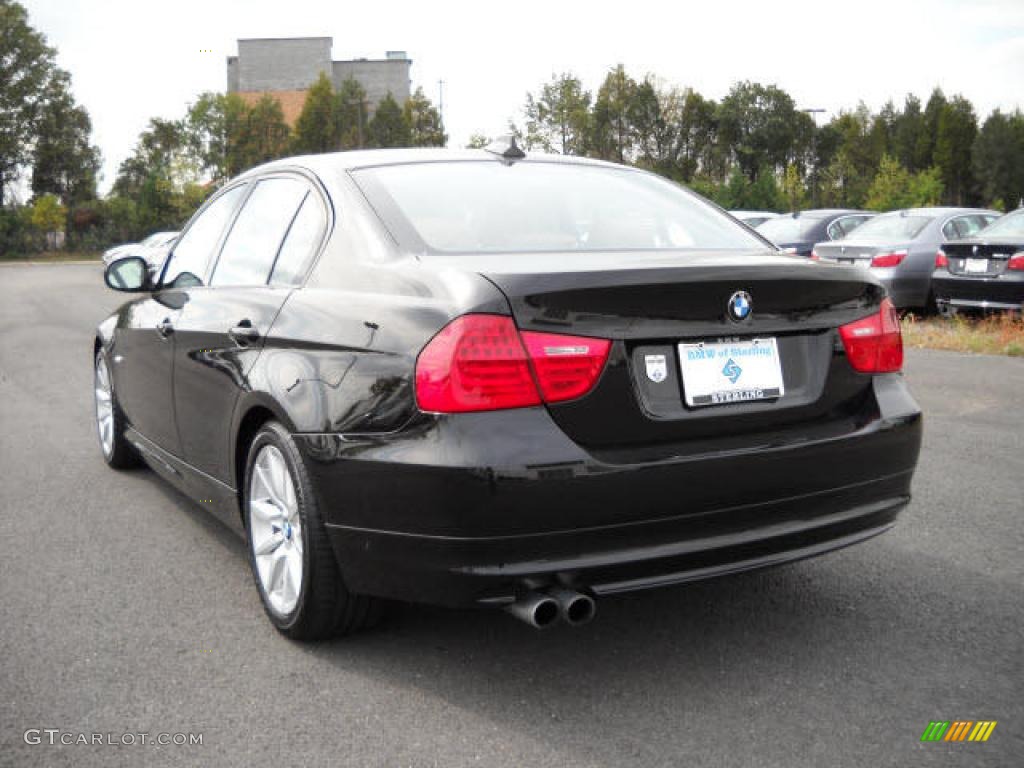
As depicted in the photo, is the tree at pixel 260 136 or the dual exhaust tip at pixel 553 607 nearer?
the dual exhaust tip at pixel 553 607

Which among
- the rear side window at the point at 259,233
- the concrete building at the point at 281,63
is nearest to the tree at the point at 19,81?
the concrete building at the point at 281,63

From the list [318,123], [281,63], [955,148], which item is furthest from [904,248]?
[281,63]

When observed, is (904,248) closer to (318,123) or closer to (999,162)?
(318,123)

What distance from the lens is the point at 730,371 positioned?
3.04 m

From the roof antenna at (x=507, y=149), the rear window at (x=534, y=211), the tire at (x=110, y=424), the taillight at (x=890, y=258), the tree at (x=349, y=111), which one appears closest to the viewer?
the rear window at (x=534, y=211)

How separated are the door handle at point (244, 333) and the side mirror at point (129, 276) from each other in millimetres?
1419

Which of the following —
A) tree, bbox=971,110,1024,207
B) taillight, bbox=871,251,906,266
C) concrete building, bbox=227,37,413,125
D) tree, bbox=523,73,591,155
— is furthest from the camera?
concrete building, bbox=227,37,413,125

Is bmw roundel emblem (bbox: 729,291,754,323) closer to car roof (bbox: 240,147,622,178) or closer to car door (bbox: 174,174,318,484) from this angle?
→ car roof (bbox: 240,147,622,178)

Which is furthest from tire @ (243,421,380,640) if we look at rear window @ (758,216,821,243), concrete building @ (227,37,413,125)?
concrete building @ (227,37,413,125)

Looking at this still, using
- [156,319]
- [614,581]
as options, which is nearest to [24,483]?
[156,319]

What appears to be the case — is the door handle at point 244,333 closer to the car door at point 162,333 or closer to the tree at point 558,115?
the car door at point 162,333

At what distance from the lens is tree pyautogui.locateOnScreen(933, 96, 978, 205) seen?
3425 inches

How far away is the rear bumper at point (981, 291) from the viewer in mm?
12008

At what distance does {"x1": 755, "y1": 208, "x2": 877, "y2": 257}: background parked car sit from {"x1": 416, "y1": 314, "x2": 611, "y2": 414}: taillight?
1524 centimetres
